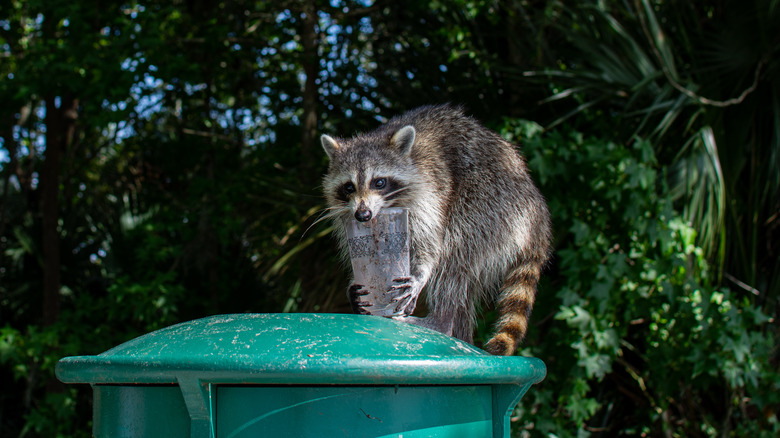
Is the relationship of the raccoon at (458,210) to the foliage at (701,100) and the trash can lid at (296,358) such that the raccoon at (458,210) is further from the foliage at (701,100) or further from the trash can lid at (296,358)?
the foliage at (701,100)

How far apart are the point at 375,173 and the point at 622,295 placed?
2259 millimetres

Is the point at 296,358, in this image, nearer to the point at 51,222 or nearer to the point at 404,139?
the point at 404,139

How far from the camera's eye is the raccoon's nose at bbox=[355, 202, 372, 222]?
7.09 ft

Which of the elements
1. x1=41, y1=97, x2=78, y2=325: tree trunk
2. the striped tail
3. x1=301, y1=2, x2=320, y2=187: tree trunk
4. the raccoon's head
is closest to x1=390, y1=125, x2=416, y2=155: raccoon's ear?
the raccoon's head

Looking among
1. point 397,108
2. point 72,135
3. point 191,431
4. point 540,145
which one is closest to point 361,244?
point 191,431

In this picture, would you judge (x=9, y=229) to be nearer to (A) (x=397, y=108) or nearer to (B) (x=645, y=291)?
(A) (x=397, y=108)

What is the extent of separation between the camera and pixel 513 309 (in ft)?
7.48

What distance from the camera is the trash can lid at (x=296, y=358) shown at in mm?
1350

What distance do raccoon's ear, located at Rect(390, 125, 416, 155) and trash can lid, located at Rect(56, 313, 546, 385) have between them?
3.49 ft

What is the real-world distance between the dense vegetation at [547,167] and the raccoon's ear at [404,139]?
3.81 ft

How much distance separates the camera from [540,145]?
4152 millimetres

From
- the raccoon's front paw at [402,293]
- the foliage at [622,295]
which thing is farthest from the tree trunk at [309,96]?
the raccoon's front paw at [402,293]

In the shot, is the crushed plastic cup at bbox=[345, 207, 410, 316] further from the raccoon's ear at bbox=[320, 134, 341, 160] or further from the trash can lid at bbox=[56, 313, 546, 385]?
the raccoon's ear at bbox=[320, 134, 341, 160]

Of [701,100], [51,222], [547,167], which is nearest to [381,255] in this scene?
[547,167]
